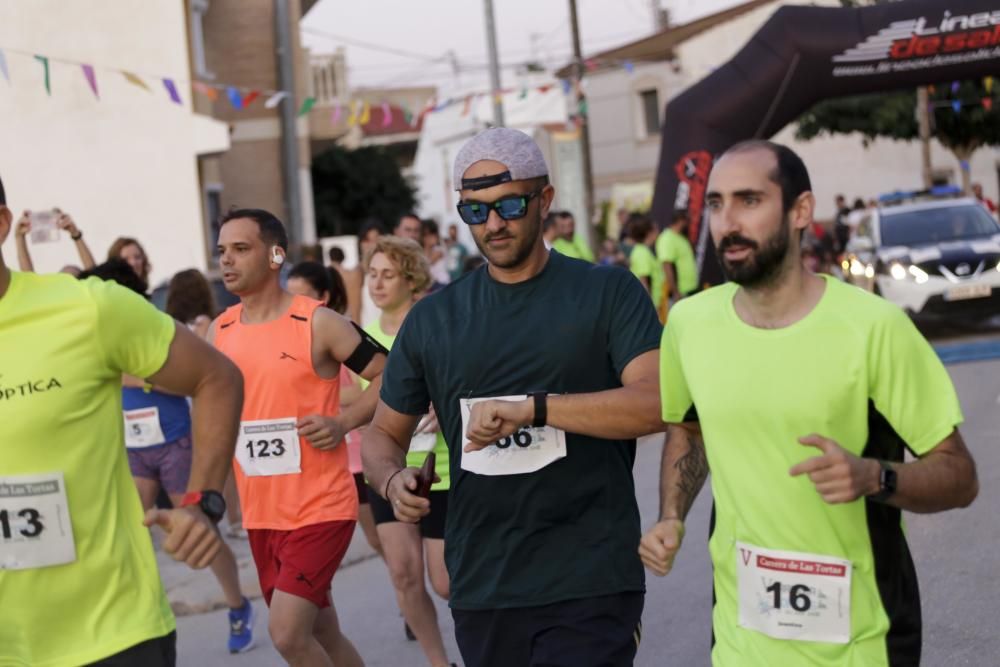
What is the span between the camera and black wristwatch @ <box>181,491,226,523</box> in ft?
11.1

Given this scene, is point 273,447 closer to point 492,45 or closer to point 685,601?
point 685,601

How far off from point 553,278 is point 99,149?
64.4 ft

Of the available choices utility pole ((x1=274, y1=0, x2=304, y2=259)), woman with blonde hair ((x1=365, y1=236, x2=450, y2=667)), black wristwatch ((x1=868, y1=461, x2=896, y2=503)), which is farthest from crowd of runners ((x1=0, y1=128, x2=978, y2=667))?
utility pole ((x1=274, y1=0, x2=304, y2=259))

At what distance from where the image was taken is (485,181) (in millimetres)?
4215

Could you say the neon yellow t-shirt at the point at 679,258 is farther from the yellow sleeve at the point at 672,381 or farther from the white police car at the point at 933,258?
the yellow sleeve at the point at 672,381

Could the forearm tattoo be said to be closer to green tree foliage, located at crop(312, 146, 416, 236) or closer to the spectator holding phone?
the spectator holding phone

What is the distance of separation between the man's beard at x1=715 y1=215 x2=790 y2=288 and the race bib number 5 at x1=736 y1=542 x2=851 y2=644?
1.95ft

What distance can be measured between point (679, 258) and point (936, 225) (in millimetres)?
4014

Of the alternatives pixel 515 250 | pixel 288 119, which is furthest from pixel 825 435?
pixel 288 119

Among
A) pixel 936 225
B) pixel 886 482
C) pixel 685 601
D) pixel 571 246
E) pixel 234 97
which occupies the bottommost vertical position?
pixel 685 601

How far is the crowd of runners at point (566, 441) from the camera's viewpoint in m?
3.33

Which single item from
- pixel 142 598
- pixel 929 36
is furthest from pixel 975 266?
pixel 142 598

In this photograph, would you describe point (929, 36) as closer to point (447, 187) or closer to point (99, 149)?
point (99, 149)

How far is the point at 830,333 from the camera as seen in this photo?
11.1ft
